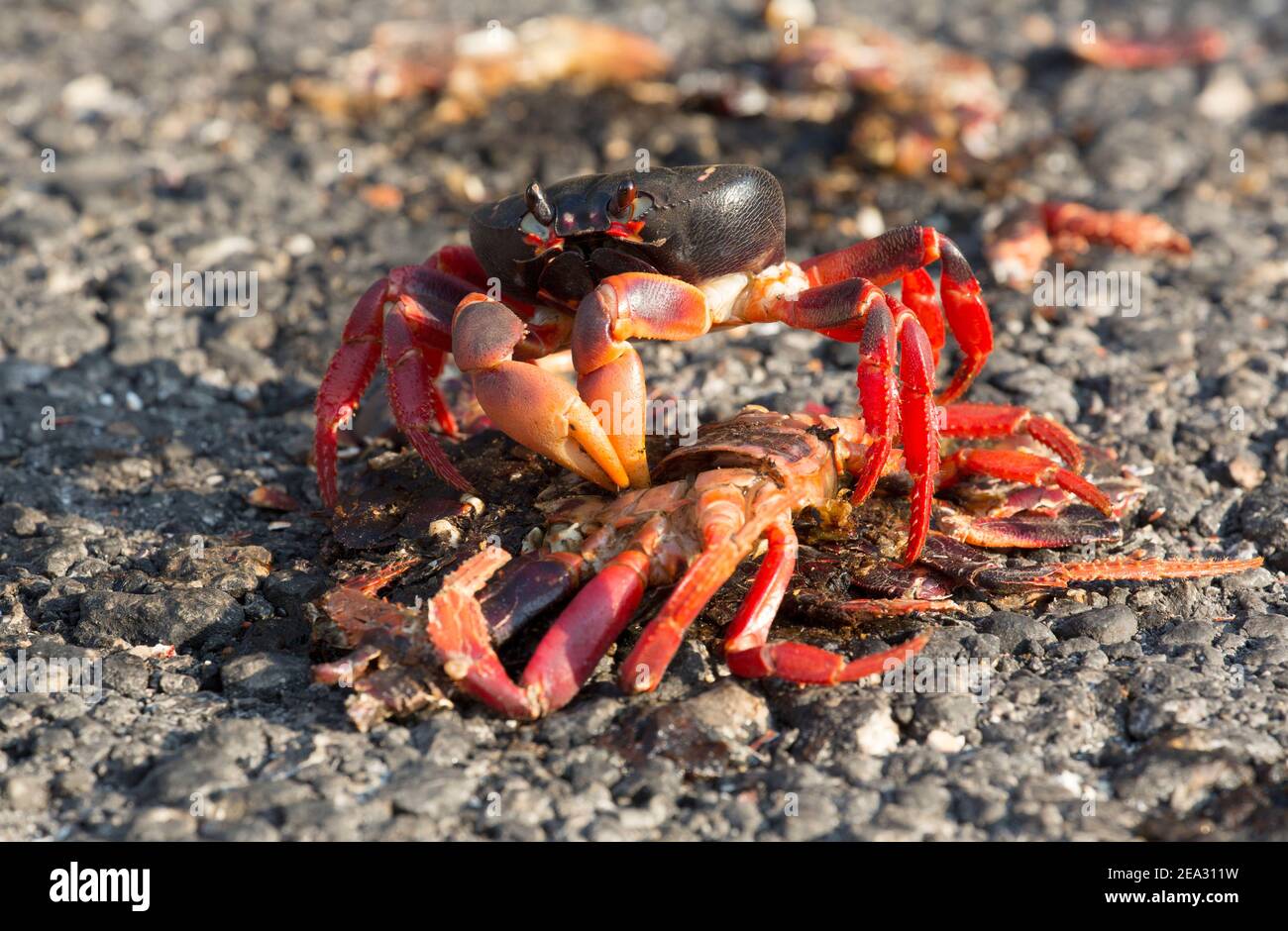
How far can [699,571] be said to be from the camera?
3.64m

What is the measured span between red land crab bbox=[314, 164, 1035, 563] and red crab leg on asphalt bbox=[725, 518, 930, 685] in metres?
0.43

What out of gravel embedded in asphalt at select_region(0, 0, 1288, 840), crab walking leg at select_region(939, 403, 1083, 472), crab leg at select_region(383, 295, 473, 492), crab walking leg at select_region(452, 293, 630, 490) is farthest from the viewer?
crab walking leg at select_region(939, 403, 1083, 472)

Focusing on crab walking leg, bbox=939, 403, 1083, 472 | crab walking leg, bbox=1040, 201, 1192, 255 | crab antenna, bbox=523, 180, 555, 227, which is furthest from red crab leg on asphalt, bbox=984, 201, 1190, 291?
crab antenna, bbox=523, 180, 555, 227

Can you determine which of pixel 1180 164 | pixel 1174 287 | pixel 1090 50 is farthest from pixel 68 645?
pixel 1090 50

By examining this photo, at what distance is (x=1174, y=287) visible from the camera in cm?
642

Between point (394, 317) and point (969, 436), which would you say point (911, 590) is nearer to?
point (969, 436)

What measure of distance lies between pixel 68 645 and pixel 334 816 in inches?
48.8

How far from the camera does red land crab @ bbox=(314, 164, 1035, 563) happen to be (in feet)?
13.0

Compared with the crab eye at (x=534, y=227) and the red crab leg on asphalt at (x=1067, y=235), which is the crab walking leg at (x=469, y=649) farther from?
the red crab leg on asphalt at (x=1067, y=235)

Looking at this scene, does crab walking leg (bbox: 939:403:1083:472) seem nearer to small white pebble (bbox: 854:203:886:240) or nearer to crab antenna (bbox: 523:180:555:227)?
crab antenna (bbox: 523:180:555:227)

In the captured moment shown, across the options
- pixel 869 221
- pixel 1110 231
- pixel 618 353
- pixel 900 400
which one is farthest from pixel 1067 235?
pixel 618 353
